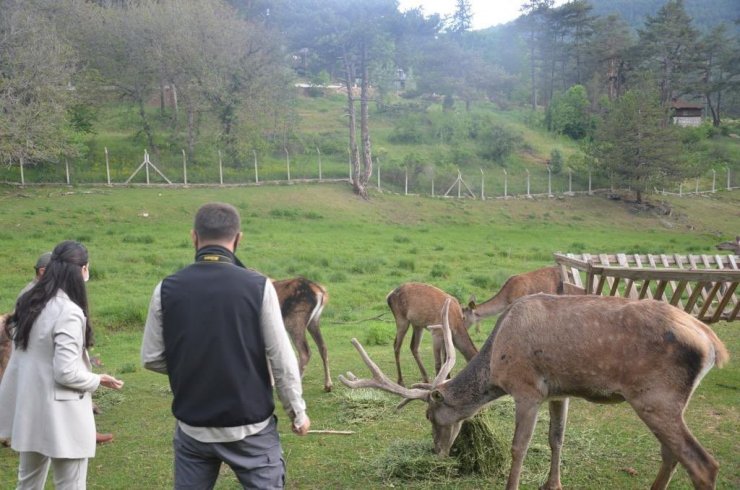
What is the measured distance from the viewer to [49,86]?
25.4m

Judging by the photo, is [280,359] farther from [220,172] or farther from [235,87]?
[235,87]

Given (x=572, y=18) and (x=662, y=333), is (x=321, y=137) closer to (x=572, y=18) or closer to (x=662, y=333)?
(x=572, y=18)

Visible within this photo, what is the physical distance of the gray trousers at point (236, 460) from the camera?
12.3 ft

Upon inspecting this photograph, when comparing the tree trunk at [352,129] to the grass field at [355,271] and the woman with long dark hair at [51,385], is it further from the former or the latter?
the woman with long dark hair at [51,385]

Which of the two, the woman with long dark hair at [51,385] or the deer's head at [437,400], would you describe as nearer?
the woman with long dark hair at [51,385]

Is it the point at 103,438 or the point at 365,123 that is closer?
the point at 103,438

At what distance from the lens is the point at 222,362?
12.1 feet

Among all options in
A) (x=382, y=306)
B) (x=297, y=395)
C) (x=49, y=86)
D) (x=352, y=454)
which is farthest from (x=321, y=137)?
(x=297, y=395)

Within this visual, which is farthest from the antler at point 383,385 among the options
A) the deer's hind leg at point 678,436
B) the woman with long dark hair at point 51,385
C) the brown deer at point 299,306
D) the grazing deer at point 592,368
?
the brown deer at point 299,306

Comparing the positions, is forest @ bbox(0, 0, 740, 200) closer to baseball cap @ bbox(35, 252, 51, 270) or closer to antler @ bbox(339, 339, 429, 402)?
baseball cap @ bbox(35, 252, 51, 270)

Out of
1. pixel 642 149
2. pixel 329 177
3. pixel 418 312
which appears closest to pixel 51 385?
pixel 418 312

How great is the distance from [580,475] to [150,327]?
3.94 m

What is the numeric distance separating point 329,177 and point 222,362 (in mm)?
30063

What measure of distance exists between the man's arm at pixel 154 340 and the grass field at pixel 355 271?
240cm
